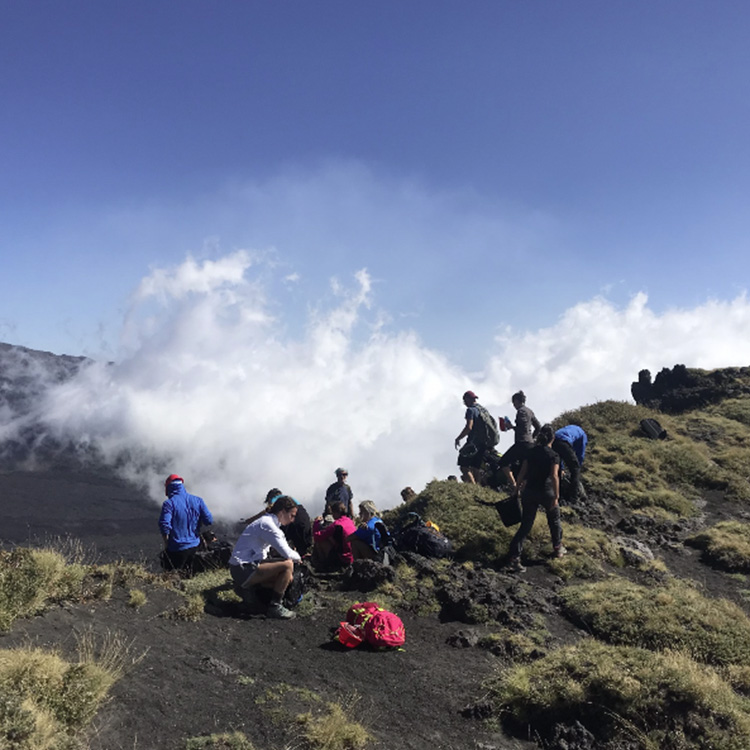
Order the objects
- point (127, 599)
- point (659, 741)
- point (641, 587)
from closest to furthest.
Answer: point (659, 741) → point (127, 599) → point (641, 587)

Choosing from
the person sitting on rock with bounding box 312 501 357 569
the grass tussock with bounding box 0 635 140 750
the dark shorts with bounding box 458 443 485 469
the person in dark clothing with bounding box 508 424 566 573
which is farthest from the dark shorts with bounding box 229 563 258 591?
the dark shorts with bounding box 458 443 485 469

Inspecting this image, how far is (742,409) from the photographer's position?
996 inches

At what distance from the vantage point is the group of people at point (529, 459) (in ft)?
36.0

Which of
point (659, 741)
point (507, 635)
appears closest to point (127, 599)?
point (507, 635)

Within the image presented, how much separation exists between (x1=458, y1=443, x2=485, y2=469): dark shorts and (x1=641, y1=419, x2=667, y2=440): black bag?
8.51 meters

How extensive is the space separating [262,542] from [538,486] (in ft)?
17.9

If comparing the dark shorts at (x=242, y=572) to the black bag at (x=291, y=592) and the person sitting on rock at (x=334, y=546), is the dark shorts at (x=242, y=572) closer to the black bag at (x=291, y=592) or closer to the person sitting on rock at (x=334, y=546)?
the black bag at (x=291, y=592)

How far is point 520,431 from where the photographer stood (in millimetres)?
13570

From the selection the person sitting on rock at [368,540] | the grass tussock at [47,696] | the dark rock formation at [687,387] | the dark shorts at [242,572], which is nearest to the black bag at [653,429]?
the dark rock formation at [687,387]

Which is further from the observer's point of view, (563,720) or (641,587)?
(641,587)

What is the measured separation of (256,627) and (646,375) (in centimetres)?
3075

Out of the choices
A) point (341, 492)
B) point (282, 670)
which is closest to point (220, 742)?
point (282, 670)

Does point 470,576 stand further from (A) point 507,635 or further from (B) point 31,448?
(B) point 31,448

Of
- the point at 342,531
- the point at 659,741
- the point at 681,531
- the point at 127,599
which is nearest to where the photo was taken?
the point at 659,741
